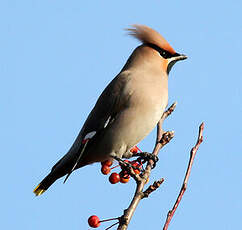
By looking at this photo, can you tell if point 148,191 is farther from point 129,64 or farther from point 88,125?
point 129,64

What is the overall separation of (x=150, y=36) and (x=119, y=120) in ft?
3.18

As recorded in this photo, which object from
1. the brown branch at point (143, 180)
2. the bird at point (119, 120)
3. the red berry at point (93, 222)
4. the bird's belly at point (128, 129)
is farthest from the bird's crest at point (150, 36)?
the red berry at point (93, 222)

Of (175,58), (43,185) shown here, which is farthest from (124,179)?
(175,58)

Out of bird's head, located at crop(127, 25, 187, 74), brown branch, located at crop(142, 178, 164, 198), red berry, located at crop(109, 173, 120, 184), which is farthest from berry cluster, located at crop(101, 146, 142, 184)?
bird's head, located at crop(127, 25, 187, 74)

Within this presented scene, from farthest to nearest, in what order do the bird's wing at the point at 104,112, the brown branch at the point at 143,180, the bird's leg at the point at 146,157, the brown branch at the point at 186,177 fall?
the bird's wing at the point at 104,112
the bird's leg at the point at 146,157
the brown branch at the point at 143,180
the brown branch at the point at 186,177

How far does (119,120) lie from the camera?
4.34 meters

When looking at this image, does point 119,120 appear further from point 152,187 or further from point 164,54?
point 152,187

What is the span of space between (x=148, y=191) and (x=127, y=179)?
0.96 meters

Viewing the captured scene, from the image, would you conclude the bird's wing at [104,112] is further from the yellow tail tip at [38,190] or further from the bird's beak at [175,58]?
the bird's beak at [175,58]

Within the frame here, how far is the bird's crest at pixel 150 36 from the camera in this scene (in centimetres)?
478

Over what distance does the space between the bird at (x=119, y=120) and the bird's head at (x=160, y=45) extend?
6.8 inches

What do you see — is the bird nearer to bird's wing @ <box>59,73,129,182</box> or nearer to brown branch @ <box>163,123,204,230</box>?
bird's wing @ <box>59,73,129,182</box>

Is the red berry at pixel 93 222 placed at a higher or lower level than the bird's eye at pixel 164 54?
lower

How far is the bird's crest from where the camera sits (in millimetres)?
4781
